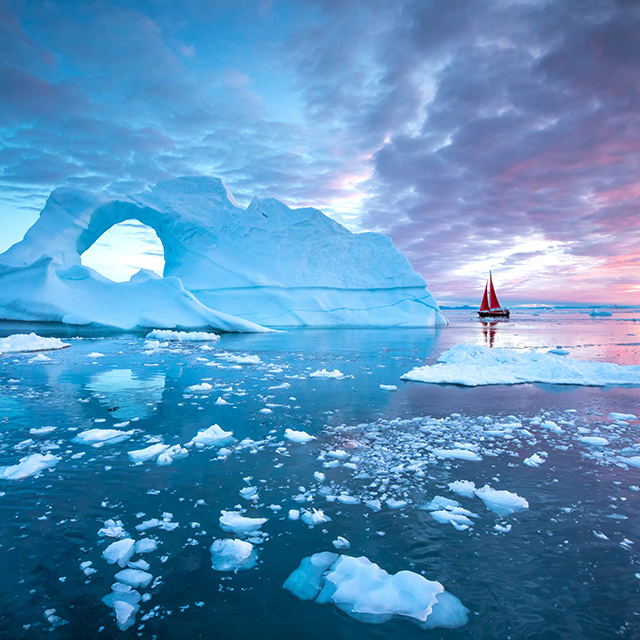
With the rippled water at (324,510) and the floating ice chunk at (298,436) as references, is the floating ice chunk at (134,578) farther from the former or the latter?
the floating ice chunk at (298,436)

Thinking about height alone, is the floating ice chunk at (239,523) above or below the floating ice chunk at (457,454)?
below

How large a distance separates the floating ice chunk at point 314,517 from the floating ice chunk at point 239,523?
26 cm

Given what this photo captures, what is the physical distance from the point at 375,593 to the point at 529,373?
7.69m

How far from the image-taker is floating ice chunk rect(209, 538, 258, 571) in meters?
2.09

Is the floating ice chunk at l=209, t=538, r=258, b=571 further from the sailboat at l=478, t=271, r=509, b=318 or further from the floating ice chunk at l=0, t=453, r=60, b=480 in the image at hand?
the sailboat at l=478, t=271, r=509, b=318

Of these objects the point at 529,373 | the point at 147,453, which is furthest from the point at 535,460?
the point at 529,373

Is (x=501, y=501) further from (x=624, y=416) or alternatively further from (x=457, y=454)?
(x=624, y=416)

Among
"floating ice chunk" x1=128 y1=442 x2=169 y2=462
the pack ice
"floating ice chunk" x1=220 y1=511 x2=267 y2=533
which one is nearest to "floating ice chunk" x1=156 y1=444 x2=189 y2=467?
"floating ice chunk" x1=128 y1=442 x2=169 y2=462

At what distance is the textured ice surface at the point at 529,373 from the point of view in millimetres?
7785

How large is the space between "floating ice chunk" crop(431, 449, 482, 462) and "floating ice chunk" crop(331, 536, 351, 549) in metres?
1.65

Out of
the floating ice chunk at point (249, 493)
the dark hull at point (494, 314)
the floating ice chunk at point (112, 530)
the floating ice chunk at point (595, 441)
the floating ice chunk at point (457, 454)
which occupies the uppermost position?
the dark hull at point (494, 314)

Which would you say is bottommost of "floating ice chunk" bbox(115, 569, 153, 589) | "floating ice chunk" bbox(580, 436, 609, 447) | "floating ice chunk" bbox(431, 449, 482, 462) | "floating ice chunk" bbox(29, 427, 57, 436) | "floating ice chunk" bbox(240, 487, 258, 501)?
"floating ice chunk" bbox(115, 569, 153, 589)

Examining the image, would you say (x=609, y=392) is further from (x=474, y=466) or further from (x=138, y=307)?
(x=138, y=307)

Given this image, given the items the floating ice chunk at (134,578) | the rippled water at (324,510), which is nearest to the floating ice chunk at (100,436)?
the rippled water at (324,510)
